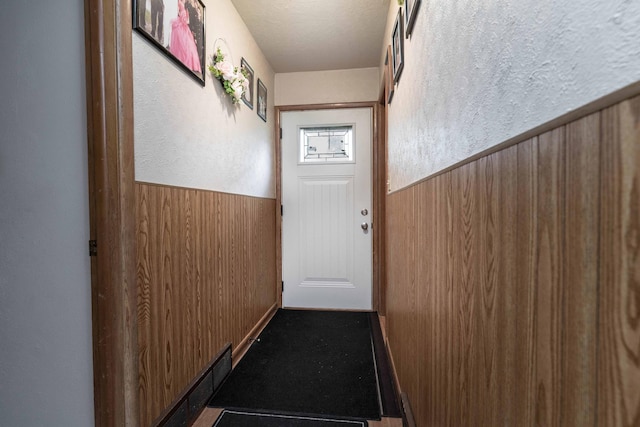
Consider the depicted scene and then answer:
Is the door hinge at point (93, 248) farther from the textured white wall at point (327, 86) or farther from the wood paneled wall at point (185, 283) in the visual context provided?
the textured white wall at point (327, 86)

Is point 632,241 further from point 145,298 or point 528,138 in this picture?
point 145,298

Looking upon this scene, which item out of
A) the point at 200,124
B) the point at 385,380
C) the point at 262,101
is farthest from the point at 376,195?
the point at 200,124

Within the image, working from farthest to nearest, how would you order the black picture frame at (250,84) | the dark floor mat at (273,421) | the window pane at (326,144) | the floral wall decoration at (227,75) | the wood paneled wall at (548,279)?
the window pane at (326,144) → the black picture frame at (250,84) → the floral wall decoration at (227,75) → the dark floor mat at (273,421) → the wood paneled wall at (548,279)

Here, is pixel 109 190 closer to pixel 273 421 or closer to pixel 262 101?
pixel 273 421

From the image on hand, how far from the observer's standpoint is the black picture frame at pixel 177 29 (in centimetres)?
107

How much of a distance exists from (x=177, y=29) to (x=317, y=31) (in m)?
1.26

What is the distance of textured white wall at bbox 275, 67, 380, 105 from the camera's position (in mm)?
2785

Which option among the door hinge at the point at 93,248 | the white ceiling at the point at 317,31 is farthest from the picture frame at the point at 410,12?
the door hinge at the point at 93,248

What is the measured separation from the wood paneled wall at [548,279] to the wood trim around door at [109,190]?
101 centimetres

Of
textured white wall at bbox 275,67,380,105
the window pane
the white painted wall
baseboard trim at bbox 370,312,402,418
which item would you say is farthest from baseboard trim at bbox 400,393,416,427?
textured white wall at bbox 275,67,380,105

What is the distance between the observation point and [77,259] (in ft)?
3.19

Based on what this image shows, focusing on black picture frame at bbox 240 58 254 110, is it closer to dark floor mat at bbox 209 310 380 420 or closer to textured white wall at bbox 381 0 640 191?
textured white wall at bbox 381 0 640 191

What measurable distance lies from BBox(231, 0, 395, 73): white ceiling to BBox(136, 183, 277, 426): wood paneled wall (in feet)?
4.25

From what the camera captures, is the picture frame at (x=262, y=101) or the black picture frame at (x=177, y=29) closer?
the black picture frame at (x=177, y=29)
